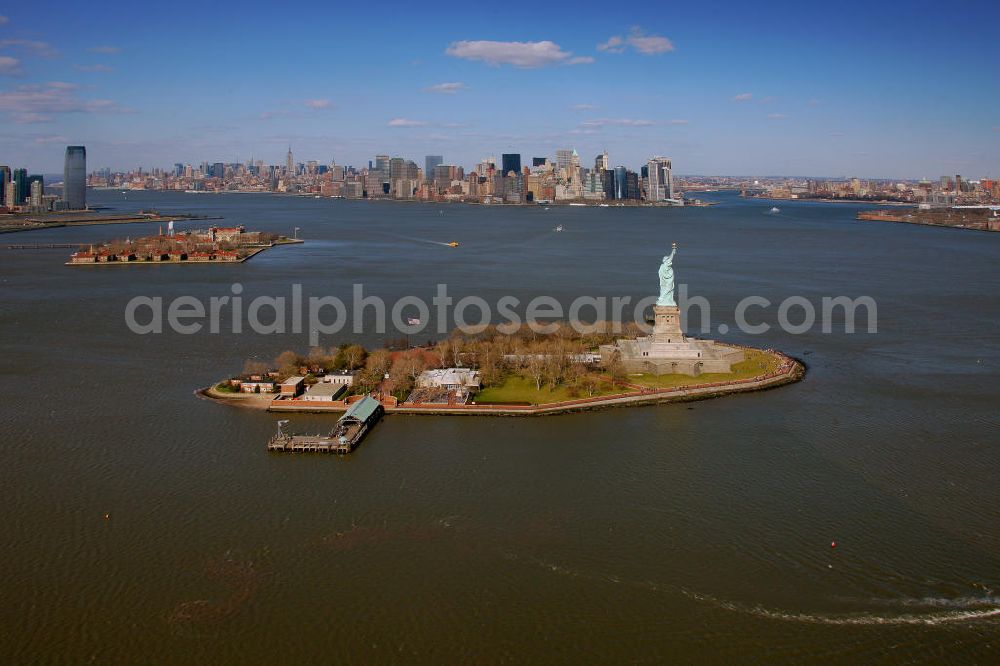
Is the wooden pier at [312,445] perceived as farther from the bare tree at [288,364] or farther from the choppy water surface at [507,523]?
the bare tree at [288,364]

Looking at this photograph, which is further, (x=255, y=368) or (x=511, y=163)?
(x=511, y=163)

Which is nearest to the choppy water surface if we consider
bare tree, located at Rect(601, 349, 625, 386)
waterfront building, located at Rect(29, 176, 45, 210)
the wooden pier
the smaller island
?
the wooden pier

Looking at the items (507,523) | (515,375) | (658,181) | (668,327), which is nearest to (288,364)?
(515,375)

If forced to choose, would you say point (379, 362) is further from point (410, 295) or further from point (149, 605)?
point (410, 295)

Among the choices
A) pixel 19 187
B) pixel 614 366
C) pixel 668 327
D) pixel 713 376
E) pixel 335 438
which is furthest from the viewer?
pixel 19 187

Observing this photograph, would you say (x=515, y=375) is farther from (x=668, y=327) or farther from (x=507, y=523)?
(x=507, y=523)

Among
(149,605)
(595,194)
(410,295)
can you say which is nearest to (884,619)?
(149,605)

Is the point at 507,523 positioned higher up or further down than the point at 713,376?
further down
